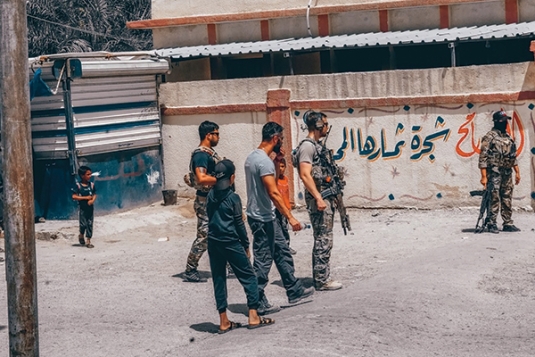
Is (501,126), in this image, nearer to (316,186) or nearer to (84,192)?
(316,186)

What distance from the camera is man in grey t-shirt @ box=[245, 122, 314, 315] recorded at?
9680 millimetres

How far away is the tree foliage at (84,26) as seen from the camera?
28.0 metres

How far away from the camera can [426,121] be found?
16109mm

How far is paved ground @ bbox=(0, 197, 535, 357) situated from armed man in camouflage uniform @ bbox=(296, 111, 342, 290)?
1.62ft

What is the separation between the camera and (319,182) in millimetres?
10406

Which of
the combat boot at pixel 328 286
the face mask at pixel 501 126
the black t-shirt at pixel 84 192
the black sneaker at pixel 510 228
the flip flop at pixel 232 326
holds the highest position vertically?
the face mask at pixel 501 126

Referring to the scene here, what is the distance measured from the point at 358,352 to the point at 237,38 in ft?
41.0

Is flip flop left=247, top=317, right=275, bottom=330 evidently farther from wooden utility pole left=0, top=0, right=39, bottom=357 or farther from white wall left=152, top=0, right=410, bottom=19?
white wall left=152, top=0, right=410, bottom=19

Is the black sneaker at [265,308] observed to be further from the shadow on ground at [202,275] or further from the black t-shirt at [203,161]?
the shadow on ground at [202,275]

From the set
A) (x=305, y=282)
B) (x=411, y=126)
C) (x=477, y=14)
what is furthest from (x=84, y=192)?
(x=477, y=14)

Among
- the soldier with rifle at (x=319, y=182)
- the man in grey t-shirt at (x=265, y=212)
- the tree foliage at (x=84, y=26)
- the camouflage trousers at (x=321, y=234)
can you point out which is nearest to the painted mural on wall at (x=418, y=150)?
the soldier with rifle at (x=319, y=182)

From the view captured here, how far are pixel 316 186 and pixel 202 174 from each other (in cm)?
116

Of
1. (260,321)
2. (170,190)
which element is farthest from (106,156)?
(260,321)

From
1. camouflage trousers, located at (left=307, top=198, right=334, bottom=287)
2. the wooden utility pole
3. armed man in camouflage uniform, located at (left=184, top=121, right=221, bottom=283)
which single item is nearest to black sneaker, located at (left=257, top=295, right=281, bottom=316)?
camouflage trousers, located at (left=307, top=198, right=334, bottom=287)
